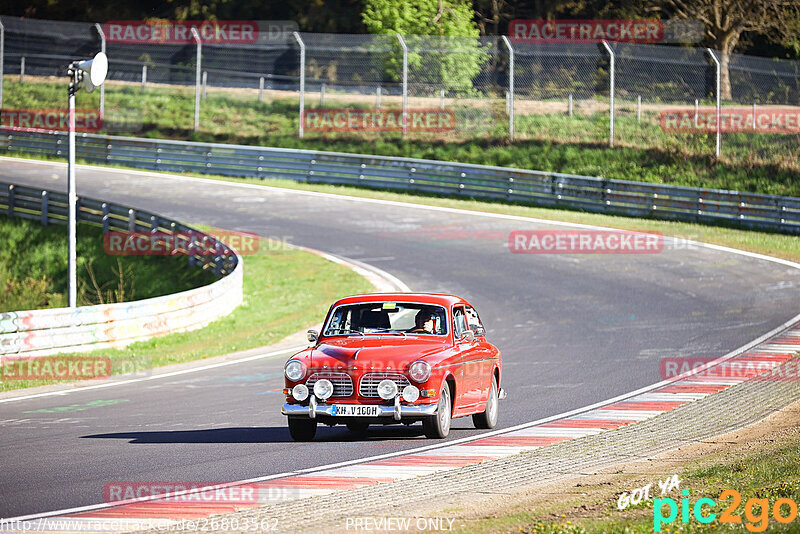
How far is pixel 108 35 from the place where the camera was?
2272 inches

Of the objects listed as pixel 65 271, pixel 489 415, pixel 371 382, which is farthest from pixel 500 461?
pixel 65 271

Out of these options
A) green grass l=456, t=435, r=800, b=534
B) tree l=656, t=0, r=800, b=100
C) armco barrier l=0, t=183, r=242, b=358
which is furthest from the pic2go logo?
tree l=656, t=0, r=800, b=100

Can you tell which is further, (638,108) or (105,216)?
(638,108)

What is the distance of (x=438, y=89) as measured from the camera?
131 ft

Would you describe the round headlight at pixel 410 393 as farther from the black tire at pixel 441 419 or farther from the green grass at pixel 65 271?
the green grass at pixel 65 271

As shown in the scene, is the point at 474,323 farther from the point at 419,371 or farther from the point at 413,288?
the point at 413,288

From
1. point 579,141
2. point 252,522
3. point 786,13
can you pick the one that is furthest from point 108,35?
A: point 252,522

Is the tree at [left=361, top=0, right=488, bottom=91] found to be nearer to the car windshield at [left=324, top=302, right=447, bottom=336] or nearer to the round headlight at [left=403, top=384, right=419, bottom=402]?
the car windshield at [left=324, top=302, right=447, bottom=336]

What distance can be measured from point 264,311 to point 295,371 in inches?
467

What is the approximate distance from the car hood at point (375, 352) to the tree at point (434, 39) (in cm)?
2838

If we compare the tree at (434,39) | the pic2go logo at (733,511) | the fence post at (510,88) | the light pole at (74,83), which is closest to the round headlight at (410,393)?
the pic2go logo at (733,511)

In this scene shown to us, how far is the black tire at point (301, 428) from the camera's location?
1116cm

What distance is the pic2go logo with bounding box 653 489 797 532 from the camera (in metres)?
7.11

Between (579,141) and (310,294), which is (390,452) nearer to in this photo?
(310,294)
